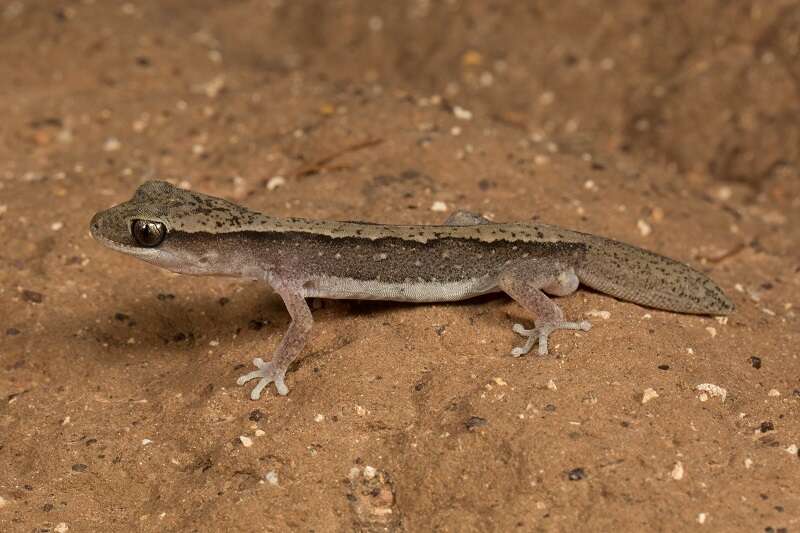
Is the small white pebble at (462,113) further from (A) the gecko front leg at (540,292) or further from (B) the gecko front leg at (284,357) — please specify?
(B) the gecko front leg at (284,357)

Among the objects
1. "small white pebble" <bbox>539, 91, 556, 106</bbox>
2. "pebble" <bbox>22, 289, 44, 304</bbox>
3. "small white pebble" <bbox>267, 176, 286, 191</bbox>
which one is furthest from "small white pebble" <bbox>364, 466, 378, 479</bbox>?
"small white pebble" <bbox>539, 91, 556, 106</bbox>

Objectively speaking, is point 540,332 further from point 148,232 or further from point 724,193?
point 724,193

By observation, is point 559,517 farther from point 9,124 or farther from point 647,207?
point 9,124

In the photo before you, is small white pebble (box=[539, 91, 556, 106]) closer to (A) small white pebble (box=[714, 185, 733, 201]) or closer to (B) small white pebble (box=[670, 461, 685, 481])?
(A) small white pebble (box=[714, 185, 733, 201])

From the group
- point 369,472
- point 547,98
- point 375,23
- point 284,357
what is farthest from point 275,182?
point 375,23

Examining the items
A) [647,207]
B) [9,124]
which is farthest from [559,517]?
[9,124]

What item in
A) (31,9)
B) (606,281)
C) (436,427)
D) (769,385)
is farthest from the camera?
(31,9)
